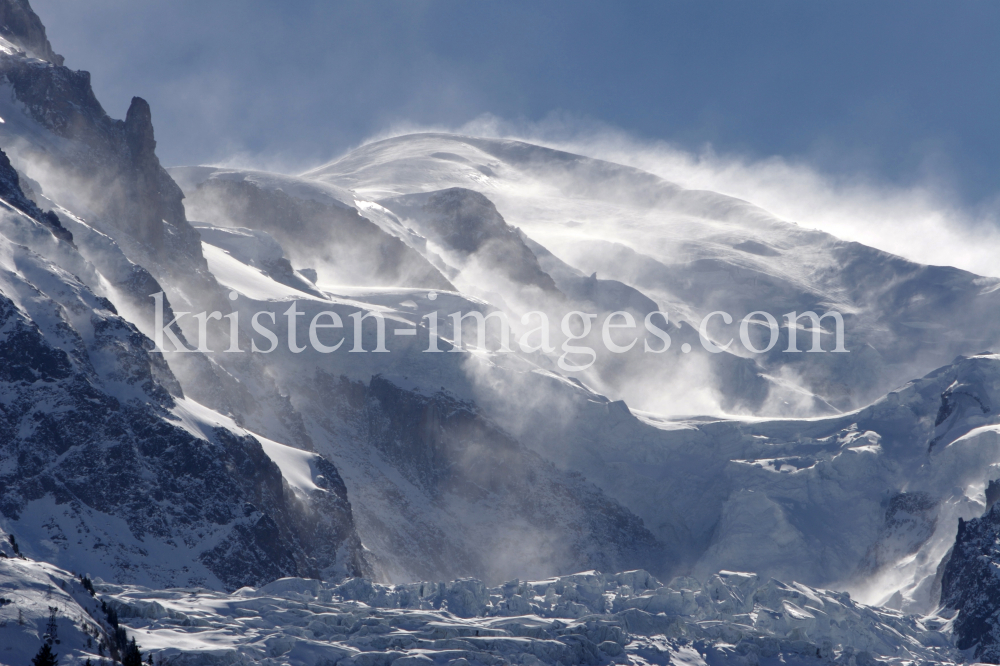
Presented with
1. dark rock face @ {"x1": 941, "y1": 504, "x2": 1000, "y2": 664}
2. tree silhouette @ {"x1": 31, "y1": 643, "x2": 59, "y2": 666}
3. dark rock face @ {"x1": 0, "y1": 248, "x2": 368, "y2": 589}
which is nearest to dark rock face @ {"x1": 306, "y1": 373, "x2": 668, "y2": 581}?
dark rock face @ {"x1": 0, "y1": 248, "x2": 368, "y2": 589}

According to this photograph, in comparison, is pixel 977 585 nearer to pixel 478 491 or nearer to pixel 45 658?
pixel 478 491

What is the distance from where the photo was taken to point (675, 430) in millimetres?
192250

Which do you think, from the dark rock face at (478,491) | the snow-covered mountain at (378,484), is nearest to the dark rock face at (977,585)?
the snow-covered mountain at (378,484)

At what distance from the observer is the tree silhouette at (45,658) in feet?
219

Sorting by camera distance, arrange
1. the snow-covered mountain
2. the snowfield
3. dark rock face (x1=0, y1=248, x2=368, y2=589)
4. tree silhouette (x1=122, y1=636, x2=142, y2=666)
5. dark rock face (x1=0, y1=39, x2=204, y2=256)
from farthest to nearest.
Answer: dark rock face (x1=0, y1=39, x2=204, y2=256) < dark rock face (x1=0, y1=248, x2=368, y2=589) < the snow-covered mountain < the snowfield < tree silhouette (x1=122, y1=636, x2=142, y2=666)

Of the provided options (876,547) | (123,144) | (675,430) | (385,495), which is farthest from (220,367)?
(876,547)

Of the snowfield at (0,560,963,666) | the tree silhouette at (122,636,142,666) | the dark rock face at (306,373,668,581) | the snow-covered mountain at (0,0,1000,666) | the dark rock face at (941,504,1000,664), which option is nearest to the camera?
the tree silhouette at (122,636,142,666)

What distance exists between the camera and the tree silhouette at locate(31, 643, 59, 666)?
66875mm

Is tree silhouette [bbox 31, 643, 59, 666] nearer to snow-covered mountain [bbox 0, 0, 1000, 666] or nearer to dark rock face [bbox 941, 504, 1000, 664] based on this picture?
snow-covered mountain [bbox 0, 0, 1000, 666]

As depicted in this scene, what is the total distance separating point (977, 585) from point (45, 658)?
102 metres

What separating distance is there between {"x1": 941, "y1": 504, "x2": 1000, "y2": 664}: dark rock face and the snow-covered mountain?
0.42 meters

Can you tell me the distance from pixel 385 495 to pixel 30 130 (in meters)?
67.8

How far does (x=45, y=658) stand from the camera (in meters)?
67.0

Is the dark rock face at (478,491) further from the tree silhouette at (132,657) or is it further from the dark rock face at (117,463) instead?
the tree silhouette at (132,657)
